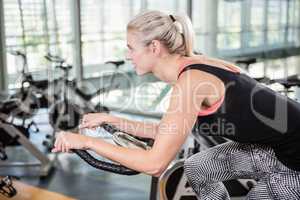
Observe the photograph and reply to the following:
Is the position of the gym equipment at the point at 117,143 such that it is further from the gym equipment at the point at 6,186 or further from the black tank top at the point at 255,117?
the gym equipment at the point at 6,186

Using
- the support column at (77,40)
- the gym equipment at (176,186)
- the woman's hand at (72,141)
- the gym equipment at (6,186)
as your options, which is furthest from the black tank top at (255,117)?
the support column at (77,40)

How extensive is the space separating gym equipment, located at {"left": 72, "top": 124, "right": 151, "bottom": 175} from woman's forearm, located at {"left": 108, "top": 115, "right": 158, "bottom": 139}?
40 millimetres

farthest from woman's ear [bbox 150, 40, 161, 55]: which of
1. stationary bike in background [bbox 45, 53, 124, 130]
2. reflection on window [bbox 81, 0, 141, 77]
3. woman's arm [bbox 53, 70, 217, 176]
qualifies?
reflection on window [bbox 81, 0, 141, 77]

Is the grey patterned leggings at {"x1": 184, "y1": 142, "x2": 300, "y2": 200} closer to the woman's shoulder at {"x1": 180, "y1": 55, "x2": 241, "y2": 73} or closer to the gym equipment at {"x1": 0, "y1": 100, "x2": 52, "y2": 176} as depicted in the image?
the woman's shoulder at {"x1": 180, "y1": 55, "x2": 241, "y2": 73}

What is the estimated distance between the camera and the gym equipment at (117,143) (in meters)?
1.27

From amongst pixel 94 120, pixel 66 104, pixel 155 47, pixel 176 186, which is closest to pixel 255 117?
pixel 155 47

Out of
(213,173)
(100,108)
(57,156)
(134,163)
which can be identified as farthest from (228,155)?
(100,108)

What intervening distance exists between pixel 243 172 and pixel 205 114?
0.30m

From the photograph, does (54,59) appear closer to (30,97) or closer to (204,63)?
(30,97)

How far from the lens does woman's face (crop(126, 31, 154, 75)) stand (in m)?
1.25

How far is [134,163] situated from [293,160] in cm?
50

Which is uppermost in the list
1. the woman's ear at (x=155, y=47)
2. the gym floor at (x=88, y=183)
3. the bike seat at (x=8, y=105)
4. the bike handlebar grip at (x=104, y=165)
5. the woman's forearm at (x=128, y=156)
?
the woman's ear at (x=155, y=47)

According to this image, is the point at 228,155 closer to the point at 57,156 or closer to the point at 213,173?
the point at 213,173

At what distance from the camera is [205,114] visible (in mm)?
1276
